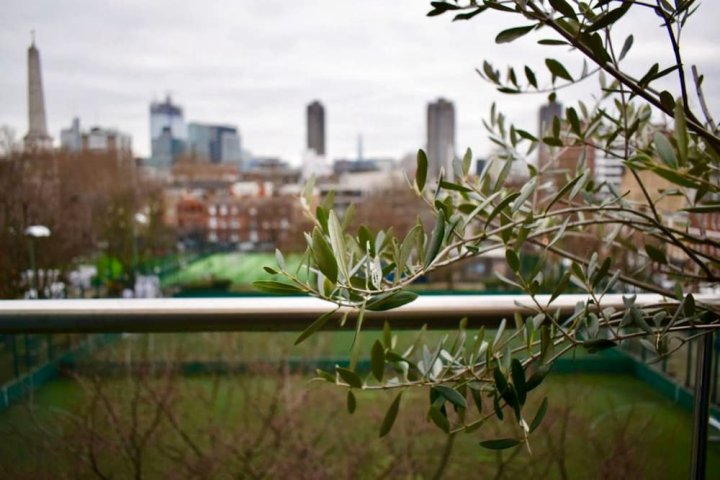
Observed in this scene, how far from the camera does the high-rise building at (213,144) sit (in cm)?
553

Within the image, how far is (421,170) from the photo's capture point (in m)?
0.72

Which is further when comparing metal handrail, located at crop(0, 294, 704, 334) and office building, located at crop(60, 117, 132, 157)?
office building, located at crop(60, 117, 132, 157)

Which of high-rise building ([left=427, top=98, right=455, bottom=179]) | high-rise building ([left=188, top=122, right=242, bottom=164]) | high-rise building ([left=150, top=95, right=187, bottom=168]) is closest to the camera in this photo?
high-rise building ([left=427, top=98, right=455, bottom=179])

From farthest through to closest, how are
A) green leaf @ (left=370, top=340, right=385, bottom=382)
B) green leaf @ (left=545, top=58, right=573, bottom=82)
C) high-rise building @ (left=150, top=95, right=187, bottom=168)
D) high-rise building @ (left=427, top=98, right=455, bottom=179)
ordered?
high-rise building @ (left=150, top=95, right=187, bottom=168) → high-rise building @ (left=427, top=98, right=455, bottom=179) → green leaf @ (left=545, top=58, right=573, bottom=82) → green leaf @ (left=370, top=340, right=385, bottom=382)

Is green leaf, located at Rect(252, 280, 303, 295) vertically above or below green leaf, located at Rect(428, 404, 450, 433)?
above

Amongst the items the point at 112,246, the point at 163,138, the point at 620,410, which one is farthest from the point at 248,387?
the point at 163,138

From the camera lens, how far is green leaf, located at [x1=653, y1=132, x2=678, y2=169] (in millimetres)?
575

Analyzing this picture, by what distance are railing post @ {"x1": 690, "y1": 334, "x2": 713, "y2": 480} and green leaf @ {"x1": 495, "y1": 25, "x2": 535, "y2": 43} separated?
0.77 meters

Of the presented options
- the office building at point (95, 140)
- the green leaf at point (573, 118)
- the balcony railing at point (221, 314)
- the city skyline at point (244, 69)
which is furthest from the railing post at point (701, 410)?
the office building at point (95, 140)

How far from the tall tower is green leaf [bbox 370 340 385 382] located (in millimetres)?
4477

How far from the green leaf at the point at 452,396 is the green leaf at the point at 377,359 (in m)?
0.08

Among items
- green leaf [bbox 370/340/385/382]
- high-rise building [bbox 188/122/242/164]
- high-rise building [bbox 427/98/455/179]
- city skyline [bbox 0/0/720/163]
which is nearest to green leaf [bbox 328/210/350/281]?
green leaf [bbox 370/340/385/382]

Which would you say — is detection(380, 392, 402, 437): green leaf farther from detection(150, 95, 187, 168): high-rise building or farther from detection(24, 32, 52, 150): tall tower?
detection(150, 95, 187, 168): high-rise building

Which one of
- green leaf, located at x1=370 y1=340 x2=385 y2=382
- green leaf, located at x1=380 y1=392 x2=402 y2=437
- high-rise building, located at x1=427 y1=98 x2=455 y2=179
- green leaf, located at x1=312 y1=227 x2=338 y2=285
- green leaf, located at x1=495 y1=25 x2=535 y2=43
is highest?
high-rise building, located at x1=427 y1=98 x2=455 y2=179
